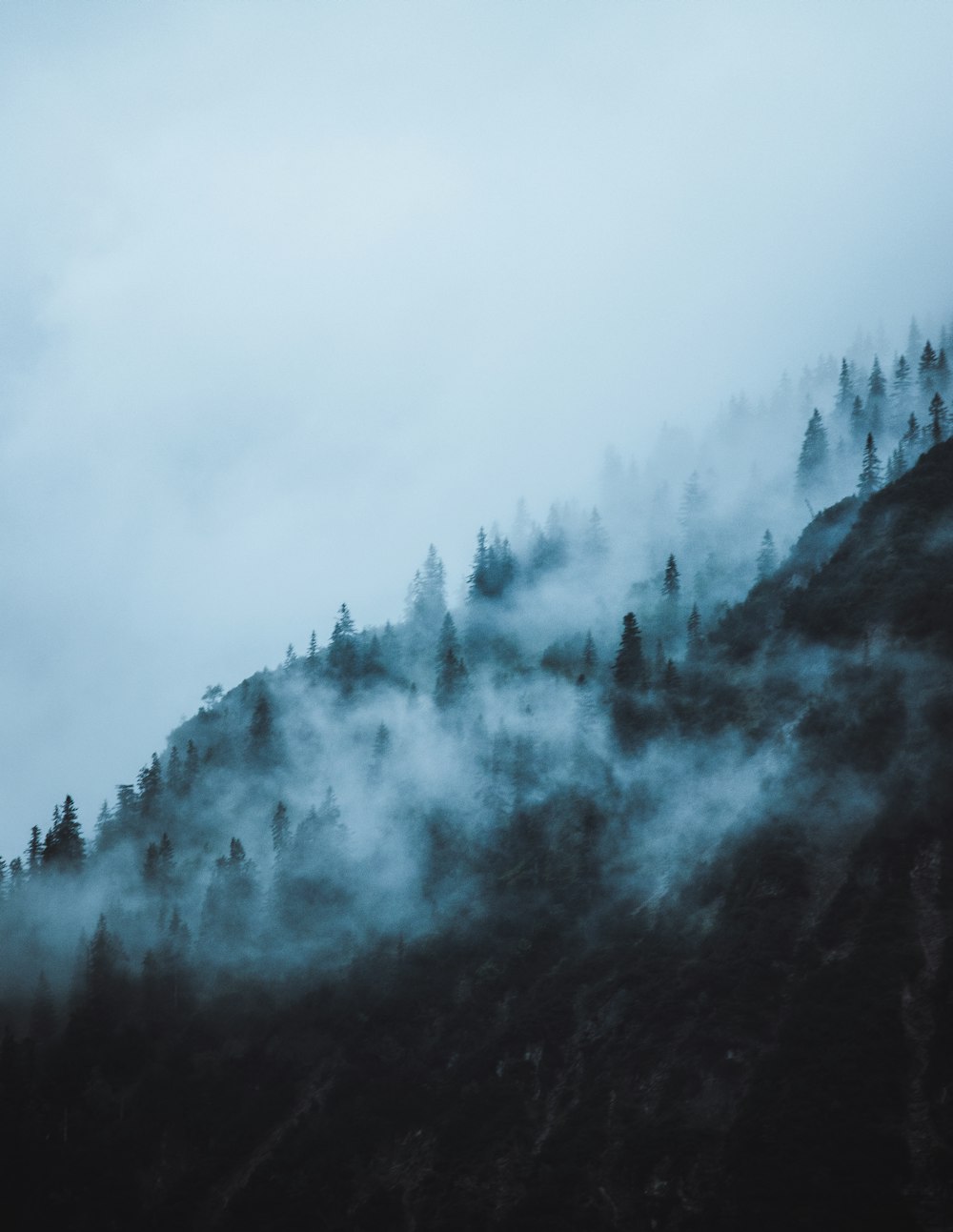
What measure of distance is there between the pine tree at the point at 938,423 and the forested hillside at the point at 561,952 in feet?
2.54

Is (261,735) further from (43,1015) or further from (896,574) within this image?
(896,574)

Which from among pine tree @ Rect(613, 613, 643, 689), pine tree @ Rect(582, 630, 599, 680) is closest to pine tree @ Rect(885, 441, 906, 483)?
pine tree @ Rect(613, 613, 643, 689)

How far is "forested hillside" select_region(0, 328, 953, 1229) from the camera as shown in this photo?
10000 centimetres

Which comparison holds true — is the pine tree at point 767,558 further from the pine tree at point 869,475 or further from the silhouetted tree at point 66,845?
the silhouetted tree at point 66,845

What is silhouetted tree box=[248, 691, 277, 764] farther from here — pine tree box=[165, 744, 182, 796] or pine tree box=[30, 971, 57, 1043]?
pine tree box=[30, 971, 57, 1043]

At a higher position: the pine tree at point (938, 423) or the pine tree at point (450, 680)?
the pine tree at point (938, 423)

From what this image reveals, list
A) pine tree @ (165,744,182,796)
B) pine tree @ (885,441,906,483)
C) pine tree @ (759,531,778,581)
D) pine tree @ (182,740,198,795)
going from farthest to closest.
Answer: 1. pine tree @ (165,744,182,796)
2. pine tree @ (182,740,198,795)
3. pine tree @ (759,531,778,581)
4. pine tree @ (885,441,906,483)

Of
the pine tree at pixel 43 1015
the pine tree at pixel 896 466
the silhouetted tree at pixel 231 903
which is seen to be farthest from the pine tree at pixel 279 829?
the pine tree at pixel 896 466

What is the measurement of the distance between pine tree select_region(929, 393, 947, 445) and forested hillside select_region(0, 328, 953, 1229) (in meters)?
0.77

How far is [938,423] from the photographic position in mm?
178375

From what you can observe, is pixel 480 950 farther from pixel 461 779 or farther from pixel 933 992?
pixel 933 992

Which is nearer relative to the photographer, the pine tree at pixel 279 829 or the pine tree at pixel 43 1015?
the pine tree at pixel 43 1015

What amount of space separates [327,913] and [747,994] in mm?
57801

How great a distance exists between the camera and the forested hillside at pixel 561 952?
100 metres
